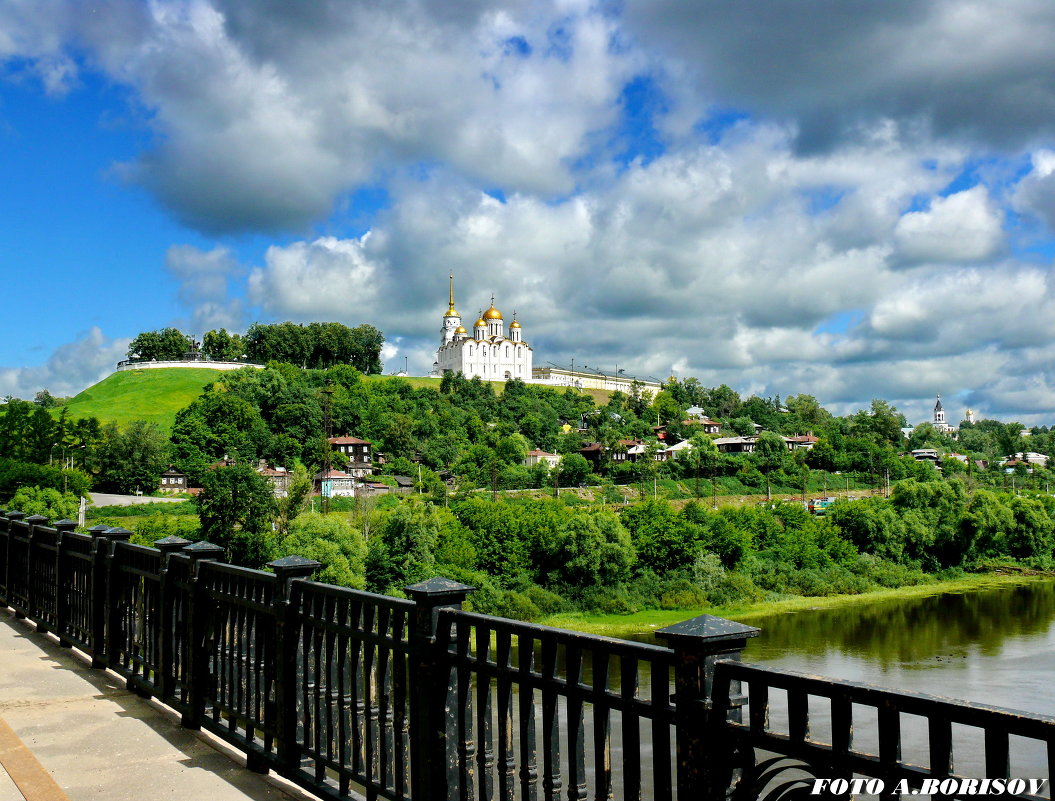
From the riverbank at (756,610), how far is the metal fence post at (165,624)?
26.8 metres

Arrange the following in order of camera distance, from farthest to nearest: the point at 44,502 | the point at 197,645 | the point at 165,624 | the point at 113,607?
the point at 44,502 < the point at 113,607 < the point at 165,624 < the point at 197,645

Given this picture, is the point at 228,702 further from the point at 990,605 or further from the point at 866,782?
the point at 990,605

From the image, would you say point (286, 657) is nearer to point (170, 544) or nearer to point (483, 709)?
point (483, 709)

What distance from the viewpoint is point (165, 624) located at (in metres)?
6.52

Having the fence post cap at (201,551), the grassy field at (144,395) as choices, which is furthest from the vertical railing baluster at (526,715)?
the grassy field at (144,395)

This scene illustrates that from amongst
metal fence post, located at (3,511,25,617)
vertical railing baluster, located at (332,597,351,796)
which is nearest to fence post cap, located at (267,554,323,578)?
vertical railing baluster, located at (332,597,351,796)

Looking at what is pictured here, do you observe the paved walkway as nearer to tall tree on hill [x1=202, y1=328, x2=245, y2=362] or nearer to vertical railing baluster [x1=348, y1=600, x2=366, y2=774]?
vertical railing baluster [x1=348, y1=600, x2=366, y2=774]

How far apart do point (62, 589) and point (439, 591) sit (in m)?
6.52

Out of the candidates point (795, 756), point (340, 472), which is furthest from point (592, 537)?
point (795, 756)

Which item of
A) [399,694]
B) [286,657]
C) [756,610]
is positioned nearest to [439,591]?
[399,694]

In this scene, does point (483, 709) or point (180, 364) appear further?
point (180, 364)

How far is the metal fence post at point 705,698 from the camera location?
2.81 metres

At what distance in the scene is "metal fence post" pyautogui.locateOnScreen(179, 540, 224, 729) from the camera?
592cm

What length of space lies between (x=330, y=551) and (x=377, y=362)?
266 feet
